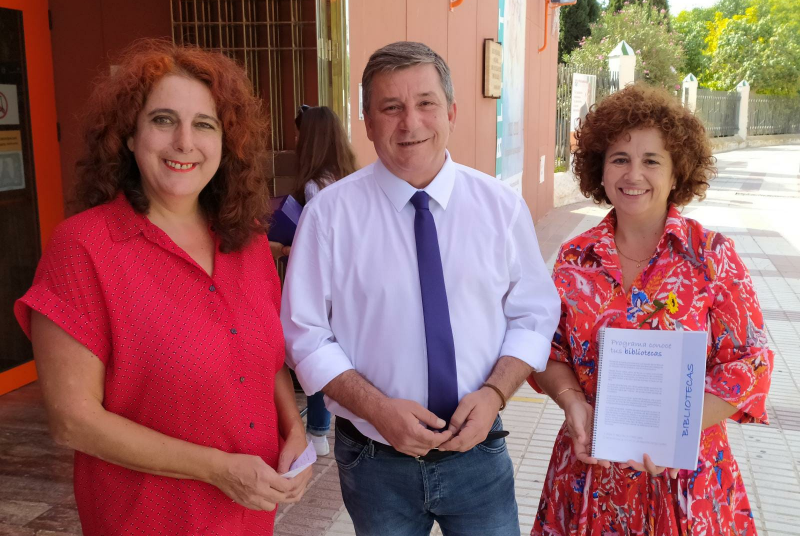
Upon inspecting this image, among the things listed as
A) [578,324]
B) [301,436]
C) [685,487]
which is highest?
[578,324]

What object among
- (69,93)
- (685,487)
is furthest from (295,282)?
(69,93)

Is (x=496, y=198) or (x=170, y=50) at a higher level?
(x=170, y=50)

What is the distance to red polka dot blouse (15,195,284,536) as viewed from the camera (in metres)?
1.55

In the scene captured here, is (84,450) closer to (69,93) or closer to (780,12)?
(69,93)

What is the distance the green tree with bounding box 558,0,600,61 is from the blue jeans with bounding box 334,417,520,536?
28.3 metres

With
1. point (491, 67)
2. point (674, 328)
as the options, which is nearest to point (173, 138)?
point (674, 328)

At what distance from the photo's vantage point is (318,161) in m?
4.10

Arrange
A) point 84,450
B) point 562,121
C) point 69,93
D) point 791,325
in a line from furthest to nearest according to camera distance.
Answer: point 562,121 → point 791,325 → point 69,93 → point 84,450

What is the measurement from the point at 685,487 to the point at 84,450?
153 centimetres

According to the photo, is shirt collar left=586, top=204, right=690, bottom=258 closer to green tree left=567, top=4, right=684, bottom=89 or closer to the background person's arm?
the background person's arm

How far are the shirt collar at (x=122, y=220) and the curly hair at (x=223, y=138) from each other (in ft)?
0.05

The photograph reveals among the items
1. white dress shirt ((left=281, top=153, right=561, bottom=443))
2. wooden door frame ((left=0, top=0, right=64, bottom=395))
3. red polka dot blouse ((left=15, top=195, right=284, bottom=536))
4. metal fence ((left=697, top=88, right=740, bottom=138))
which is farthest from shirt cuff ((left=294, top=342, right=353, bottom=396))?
metal fence ((left=697, top=88, right=740, bottom=138))

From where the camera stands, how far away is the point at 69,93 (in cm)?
533

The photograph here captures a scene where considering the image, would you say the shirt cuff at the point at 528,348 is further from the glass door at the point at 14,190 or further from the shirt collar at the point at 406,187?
the glass door at the point at 14,190
